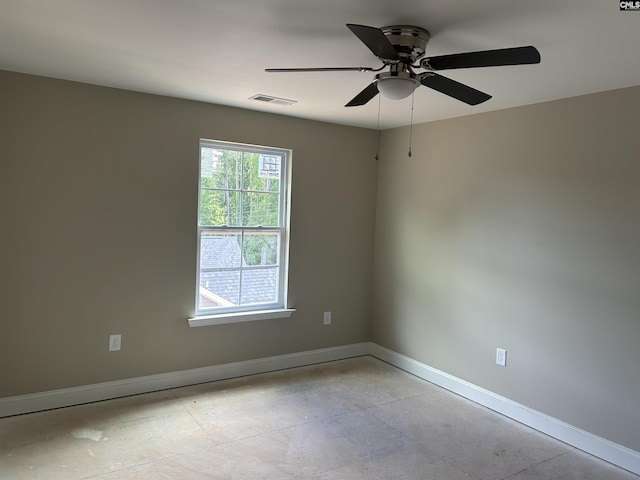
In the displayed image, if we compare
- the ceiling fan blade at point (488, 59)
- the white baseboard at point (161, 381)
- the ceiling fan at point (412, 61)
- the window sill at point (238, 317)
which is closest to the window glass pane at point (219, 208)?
the window sill at point (238, 317)

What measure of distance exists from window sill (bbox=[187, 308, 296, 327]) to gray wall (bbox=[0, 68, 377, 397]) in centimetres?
7

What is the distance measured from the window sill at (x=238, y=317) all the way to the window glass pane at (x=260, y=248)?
0.43m

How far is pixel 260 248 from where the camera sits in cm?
399

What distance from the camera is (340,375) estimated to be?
A: 400cm

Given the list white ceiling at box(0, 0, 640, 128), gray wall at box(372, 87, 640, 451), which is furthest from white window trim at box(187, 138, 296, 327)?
gray wall at box(372, 87, 640, 451)

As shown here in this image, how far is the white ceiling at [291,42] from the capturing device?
5.86 ft

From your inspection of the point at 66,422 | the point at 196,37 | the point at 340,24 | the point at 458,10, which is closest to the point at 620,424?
the point at 458,10

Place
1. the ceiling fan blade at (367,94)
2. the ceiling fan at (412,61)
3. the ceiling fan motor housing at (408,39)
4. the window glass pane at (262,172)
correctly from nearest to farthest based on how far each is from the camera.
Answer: the ceiling fan at (412,61), the ceiling fan motor housing at (408,39), the ceiling fan blade at (367,94), the window glass pane at (262,172)

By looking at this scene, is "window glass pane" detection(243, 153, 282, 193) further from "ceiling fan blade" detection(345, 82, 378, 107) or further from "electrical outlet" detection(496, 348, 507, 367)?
"electrical outlet" detection(496, 348, 507, 367)

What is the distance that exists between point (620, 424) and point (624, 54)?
2.12 meters

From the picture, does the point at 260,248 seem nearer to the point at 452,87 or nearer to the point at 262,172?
the point at 262,172

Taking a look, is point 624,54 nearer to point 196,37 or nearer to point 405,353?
point 196,37

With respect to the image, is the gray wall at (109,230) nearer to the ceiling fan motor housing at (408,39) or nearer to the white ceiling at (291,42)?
the white ceiling at (291,42)

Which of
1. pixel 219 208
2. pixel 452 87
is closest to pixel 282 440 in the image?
pixel 219 208
